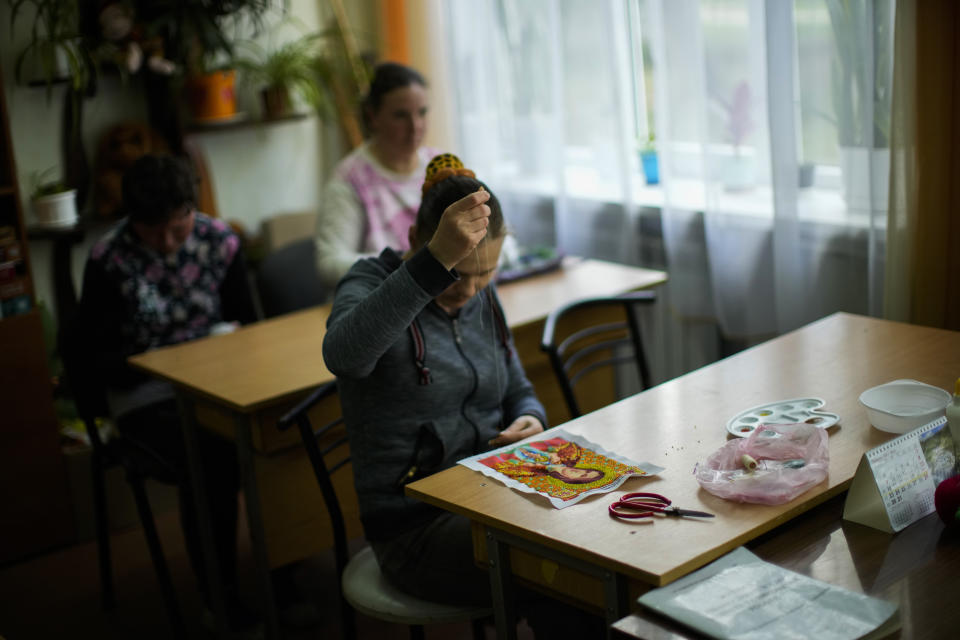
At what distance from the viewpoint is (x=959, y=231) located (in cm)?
239

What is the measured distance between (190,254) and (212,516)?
0.76 metres

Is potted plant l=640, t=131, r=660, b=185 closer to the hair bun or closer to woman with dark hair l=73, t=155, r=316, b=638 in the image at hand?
woman with dark hair l=73, t=155, r=316, b=638

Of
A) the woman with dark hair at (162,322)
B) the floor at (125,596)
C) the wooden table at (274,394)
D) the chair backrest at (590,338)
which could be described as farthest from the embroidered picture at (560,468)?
the woman with dark hair at (162,322)

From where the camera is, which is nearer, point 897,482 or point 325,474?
point 897,482

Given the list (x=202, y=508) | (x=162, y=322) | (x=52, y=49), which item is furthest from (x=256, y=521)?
(x=52, y=49)

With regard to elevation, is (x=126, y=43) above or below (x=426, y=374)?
above

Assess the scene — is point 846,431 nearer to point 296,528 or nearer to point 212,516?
point 296,528

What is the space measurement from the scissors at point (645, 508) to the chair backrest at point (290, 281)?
179cm

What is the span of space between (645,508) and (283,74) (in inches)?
120

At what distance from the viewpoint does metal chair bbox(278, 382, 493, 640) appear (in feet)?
5.86

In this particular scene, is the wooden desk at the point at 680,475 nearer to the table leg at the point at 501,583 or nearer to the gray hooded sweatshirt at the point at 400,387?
the table leg at the point at 501,583

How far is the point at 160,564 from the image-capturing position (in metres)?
2.59

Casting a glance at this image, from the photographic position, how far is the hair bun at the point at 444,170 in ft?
5.86

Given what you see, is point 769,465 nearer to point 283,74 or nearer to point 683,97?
point 683,97
